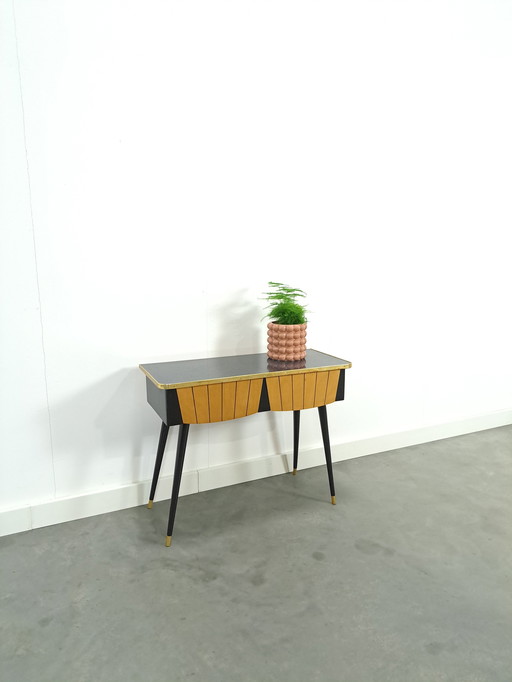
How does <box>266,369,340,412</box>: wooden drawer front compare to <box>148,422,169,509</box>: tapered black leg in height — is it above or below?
above

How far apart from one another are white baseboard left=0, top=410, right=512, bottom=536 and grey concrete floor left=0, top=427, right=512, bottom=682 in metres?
0.06

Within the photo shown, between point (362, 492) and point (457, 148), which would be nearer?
point (362, 492)

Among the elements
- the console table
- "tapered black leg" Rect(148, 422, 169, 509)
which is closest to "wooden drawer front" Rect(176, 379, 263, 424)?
the console table

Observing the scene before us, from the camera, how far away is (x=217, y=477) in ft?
8.98

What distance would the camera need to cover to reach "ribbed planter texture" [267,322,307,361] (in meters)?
2.42

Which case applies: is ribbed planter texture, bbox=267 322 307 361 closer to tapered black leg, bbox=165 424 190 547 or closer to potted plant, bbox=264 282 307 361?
potted plant, bbox=264 282 307 361

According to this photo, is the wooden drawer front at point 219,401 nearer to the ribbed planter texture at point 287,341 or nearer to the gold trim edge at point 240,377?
the gold trim edge at point 240,377

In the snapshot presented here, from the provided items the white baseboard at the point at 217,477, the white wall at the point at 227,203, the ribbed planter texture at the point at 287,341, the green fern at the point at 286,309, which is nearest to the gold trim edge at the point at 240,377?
the ribbed planter texture at the point at 287,341

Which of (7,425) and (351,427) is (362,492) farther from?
(7,425)

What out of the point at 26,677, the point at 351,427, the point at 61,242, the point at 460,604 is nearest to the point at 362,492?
the point at 351,427

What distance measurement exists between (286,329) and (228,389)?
46cm

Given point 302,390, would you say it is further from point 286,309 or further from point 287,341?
point 286,309

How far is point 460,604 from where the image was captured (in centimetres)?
186

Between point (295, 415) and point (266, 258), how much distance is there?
3.03 feet
